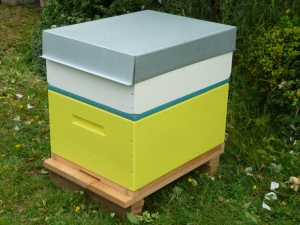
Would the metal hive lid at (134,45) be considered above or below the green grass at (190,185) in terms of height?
above

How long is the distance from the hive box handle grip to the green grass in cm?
41

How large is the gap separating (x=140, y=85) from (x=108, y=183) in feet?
1.90

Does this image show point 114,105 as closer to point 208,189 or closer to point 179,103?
point 179,103

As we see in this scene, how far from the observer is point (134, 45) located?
2.45m

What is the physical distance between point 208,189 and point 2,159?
126 centimetres

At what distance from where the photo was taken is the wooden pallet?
260 centimetres

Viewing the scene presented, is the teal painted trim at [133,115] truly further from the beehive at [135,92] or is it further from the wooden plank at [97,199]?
the wooden plank at [97,199]

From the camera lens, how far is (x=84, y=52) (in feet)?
8.13

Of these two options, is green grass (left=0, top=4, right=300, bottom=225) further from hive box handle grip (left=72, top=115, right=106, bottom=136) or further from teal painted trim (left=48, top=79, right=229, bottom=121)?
teal painted trim (left=48, top=79, right=229, bottom=121)

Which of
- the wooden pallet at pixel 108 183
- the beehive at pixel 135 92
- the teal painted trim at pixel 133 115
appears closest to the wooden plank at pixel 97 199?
the wooden pallet at pixel 108 183

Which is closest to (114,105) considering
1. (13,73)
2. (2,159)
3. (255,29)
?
(2,159)

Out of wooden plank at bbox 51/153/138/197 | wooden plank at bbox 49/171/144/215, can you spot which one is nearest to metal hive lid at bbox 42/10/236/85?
wooden plank at bbox 51/153/138/197

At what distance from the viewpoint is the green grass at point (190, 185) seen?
9.07 feet

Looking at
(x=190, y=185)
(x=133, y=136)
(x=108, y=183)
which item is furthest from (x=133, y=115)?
(x=190, y=185)
